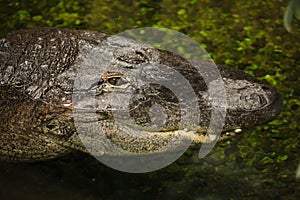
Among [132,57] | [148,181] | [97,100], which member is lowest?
[148,181]

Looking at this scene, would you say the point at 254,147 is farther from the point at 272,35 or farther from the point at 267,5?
the point at 267,5

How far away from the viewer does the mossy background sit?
3.33 m

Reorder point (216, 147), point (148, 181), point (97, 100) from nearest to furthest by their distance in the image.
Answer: point (97, 100) → point (148, 181) → point (216, 147)

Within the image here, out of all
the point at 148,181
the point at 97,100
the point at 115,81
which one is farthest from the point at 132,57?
the point at 148,181

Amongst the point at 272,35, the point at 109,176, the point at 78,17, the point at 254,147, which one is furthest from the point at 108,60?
the point at 272,35

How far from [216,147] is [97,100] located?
112 cm

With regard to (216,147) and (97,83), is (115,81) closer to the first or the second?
(97,83)

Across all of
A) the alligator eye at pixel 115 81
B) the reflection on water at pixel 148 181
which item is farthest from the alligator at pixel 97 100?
the reflection on water at pixel 148 181

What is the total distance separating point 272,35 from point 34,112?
2.45m

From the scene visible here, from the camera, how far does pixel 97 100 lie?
295 centimetres

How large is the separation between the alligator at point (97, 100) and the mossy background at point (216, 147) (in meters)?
0.35

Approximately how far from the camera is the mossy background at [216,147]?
131 inches

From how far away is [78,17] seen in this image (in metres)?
4.58

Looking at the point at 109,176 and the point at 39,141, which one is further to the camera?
the point at 109,176
